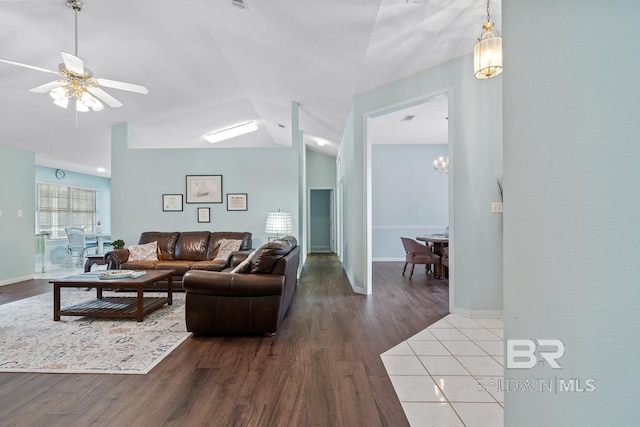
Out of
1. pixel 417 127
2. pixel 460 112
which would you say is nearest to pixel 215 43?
pixel 460 112

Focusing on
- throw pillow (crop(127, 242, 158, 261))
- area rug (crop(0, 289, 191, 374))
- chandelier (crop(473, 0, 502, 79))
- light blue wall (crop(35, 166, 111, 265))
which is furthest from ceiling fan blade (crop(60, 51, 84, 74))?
light blue wall (crop(35, 166, 111, 265))

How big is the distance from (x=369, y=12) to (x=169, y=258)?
15.5 ft

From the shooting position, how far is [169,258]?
17.3 ft

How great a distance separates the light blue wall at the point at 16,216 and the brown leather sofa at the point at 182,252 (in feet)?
7.49

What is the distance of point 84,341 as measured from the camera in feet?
9.39

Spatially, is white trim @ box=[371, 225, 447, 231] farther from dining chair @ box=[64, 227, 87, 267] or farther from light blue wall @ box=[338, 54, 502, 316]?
dining chair @ box=[64, 227, 87, 267]

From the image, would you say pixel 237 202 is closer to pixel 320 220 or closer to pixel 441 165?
pixel 441 165

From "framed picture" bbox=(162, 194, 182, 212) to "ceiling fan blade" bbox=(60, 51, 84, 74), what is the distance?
322cm

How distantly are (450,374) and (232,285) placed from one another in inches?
77.8

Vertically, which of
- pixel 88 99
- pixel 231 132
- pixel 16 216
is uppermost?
pixel 231 132

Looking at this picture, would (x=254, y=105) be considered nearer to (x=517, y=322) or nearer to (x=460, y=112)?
(x=460, y=112)
